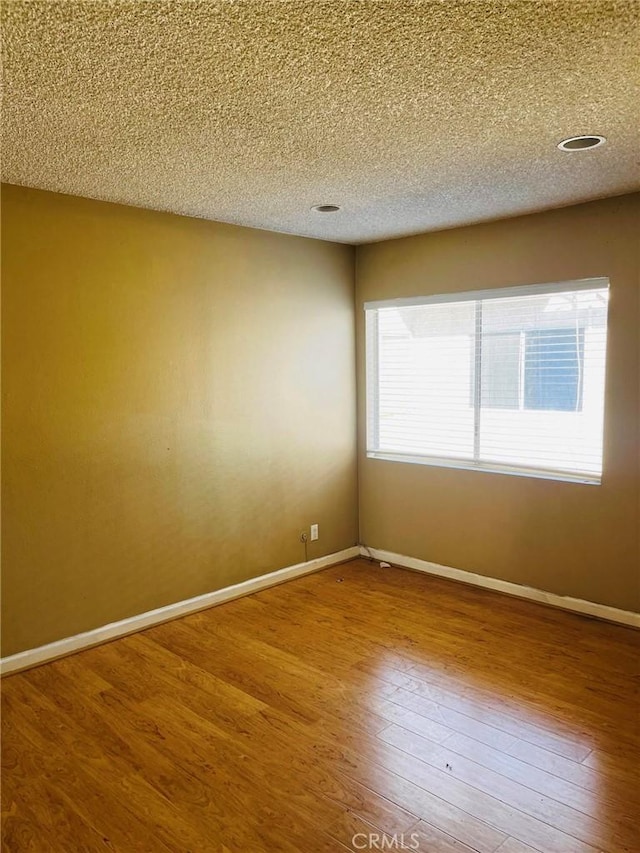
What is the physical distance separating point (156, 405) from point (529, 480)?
239cm

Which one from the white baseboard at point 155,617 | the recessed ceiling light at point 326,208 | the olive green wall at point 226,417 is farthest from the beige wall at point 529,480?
the recessed ceiling light at point 326,208

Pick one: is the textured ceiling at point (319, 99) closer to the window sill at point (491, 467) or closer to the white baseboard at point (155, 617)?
the window sill at point (491, 467)

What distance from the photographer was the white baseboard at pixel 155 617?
128 inches

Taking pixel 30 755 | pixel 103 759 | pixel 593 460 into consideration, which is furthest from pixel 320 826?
pixel 593 460

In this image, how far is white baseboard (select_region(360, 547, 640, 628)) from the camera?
12.1 feet

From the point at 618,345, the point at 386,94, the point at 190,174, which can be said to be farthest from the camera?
the point at 618,345

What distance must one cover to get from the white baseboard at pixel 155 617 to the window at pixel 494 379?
1043 millimetres

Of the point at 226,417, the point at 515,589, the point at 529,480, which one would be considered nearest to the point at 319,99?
the point at 226,417

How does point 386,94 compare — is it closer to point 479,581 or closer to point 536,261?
point 536,261

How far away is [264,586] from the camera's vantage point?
436 cm

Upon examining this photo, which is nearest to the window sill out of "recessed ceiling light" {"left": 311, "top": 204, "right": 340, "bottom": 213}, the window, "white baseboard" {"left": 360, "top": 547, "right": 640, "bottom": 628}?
the window

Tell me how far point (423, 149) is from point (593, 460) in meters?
2.15

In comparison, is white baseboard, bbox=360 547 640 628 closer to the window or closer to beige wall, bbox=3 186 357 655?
beige wall, bbox=3 186 357 655

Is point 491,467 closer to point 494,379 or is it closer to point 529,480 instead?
point 529,480
